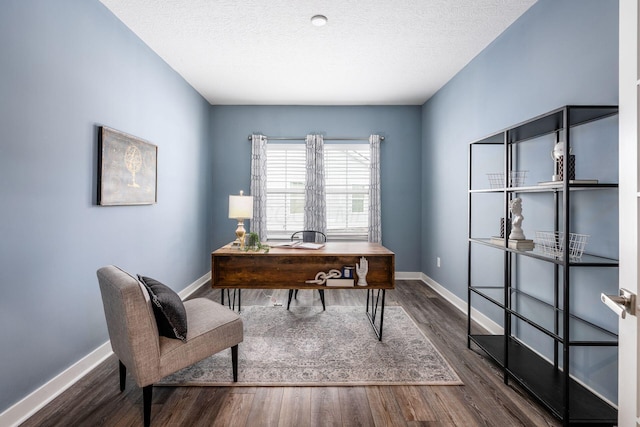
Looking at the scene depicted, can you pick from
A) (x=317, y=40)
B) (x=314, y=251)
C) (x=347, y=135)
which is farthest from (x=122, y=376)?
(x=347, y=135)

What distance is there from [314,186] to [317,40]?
2193mm

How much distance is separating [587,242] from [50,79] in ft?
11.2

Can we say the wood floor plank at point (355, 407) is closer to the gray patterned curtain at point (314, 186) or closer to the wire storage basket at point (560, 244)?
the wire storage basket at point (560, 244)

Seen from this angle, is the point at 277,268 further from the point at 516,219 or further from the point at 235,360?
the point at 516,219

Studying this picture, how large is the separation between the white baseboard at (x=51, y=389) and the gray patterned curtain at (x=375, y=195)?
136 inches

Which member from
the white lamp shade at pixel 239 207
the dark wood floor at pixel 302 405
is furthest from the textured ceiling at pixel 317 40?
the dark wood floor at pixel 302 405

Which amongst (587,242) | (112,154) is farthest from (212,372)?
(587,242)

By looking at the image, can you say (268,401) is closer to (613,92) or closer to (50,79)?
(50,79)

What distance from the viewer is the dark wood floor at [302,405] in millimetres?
1708

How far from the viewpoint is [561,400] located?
174 cm

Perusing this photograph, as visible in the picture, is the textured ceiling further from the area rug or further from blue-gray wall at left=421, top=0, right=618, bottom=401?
the area rug

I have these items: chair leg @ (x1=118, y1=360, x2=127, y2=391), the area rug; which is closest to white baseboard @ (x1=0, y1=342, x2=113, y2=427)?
chair leg @ (x1=118, y1=360, x2=127, y2=391)

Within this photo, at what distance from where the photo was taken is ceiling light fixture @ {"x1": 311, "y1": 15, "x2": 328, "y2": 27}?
2547mm

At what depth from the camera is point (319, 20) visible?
2576mm
